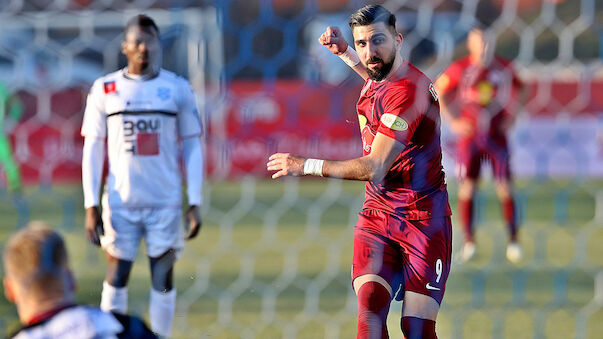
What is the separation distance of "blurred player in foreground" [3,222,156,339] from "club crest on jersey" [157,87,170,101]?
5.21 ft

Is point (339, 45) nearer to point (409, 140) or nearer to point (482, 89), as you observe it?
point (409, 140)

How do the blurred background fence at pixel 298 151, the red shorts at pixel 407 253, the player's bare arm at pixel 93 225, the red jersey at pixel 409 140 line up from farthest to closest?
the blurred background fence at pixel 298 151, the player's bare arm at pixel 93 225, the red shorts at pixel 407 253, the red jersey at pixel 409 140

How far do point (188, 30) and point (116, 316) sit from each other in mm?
6119

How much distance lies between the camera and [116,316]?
1673mm

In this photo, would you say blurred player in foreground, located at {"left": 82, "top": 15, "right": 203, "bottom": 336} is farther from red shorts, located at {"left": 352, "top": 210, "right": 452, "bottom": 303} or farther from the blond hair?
the blond hair

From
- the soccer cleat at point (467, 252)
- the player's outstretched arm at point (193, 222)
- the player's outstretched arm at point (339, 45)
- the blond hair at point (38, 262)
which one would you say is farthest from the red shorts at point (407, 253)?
the soccer cleat at point (467, 252)

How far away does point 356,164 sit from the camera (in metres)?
2.25

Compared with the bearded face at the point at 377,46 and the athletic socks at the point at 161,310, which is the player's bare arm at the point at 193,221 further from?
the bearded face at the point at 377,46

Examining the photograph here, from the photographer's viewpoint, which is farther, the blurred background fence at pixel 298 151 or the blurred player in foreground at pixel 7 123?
the blurred player in foreground at pixel 7 123

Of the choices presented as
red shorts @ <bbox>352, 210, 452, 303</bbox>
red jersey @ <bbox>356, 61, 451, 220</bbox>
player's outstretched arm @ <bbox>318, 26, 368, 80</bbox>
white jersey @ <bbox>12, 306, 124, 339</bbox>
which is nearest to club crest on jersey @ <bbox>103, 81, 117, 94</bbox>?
player's outstretched arm @ <bbox>318, 26, 368, 80</bbox>

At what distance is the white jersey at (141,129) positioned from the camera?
3137mm

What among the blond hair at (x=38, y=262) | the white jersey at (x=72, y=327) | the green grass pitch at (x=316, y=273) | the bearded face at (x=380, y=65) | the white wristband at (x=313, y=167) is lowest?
the green grass pitch at (x=316, y=273)

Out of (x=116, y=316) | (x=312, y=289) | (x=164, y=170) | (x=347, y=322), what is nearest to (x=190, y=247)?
(x=312, y=289)

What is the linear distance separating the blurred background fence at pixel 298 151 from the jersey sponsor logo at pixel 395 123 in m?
0.75
